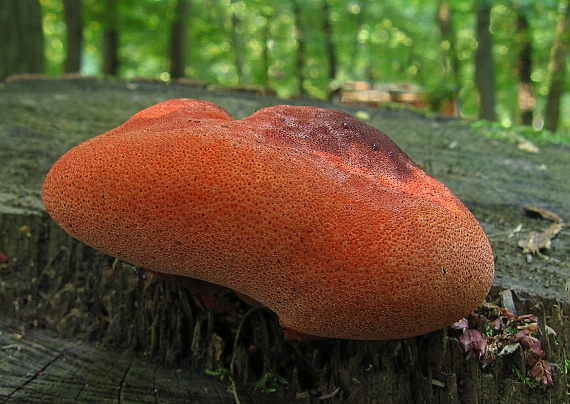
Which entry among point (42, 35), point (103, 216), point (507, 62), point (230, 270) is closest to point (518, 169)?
point (230, 270)

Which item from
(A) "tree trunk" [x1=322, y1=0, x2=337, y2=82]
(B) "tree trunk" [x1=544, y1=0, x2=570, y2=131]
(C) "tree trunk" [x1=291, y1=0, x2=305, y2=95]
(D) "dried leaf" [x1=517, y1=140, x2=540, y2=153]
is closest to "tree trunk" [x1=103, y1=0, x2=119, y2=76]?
(C) "tree trunk" [x1=291, y1=0, x2=305, y2=95]

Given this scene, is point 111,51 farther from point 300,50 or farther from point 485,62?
point 485,62

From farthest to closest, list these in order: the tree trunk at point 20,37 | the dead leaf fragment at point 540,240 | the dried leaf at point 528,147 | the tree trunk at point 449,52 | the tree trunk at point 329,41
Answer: the tree trunk at point 329,41
the tree trunk at point 449,52
the tree trunk at point 20,37
the dried leaf at point 528,147
the dead leaf fragment at point 540,240

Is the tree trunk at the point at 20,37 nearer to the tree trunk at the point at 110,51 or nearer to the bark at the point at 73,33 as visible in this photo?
the bark at the point at 73,33

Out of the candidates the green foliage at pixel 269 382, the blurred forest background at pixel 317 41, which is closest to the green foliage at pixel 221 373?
the green foliage at pixel 269 382

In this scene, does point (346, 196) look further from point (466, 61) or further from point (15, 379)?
point (466, 61)

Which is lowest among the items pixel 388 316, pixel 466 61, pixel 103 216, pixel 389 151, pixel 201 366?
pixel 201 366
